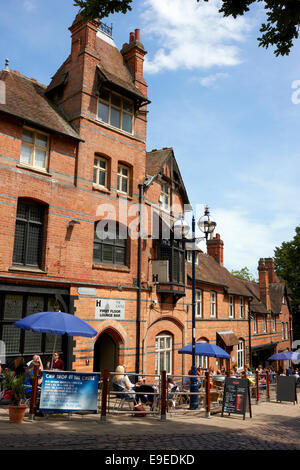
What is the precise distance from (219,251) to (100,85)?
20.1 meters

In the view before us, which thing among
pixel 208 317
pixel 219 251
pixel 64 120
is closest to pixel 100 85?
pixel 64 120

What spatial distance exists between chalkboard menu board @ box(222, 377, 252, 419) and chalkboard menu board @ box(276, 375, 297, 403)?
601cm

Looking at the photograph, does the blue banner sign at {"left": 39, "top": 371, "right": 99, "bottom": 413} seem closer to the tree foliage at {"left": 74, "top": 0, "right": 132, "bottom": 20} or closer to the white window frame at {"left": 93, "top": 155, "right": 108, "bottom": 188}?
the tree foliage at {"left": 74, "top": 0, "right": 132, "bottom": 20}

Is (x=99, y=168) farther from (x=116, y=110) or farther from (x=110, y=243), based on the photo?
(x=110, y=243)

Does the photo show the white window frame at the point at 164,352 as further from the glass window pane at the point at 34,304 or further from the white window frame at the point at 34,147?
the white window frame at the point at 34,147

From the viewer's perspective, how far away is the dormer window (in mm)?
16734

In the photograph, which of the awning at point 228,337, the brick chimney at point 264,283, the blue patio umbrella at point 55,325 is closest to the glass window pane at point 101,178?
the blue patio umbrella at point 55,325

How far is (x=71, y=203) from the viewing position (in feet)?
47.9

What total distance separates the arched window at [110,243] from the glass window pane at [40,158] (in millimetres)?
3243

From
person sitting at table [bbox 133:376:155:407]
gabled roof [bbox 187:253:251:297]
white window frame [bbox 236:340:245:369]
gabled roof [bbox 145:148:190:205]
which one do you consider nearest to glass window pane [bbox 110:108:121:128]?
gabled roof [bbox 145:148:190:205]

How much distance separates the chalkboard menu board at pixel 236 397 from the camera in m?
12.1

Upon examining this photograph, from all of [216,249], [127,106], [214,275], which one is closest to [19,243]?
[127,106]

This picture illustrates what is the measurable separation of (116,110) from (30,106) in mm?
4210

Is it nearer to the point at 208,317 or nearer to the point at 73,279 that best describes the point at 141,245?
the point at 73,279
